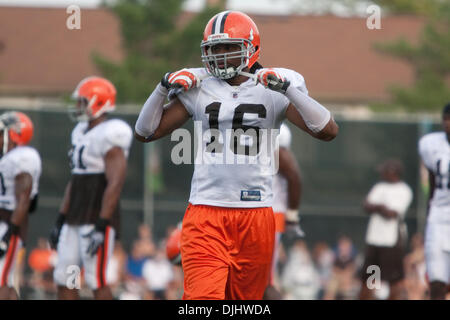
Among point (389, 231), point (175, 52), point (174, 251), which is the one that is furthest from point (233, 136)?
point (175, 52)

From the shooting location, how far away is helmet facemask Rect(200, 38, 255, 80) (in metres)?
4.82

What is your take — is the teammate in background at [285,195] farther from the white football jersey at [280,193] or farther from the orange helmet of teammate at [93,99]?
the orange helmet of teammate at [93,99]

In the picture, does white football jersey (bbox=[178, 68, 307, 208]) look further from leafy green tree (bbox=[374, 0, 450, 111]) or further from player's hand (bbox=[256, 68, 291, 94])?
leafy green tree (bbox=[374, 0, 450, 111])

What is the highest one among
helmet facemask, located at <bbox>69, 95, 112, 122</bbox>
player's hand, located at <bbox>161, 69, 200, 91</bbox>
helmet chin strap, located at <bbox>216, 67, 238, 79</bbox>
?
helmet facemask, located at <bbox>69, 95, 112, 122</bbox>

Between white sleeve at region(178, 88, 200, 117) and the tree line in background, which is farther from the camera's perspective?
the tree line in background

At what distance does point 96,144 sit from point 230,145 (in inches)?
95.5

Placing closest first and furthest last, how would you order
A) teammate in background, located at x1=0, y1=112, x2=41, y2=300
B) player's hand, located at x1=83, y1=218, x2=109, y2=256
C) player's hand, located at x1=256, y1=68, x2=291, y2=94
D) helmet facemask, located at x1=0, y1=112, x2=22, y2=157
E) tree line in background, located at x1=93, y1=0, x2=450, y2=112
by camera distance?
player's hand, located at x1=256, y1=68, x2=291, y2=94 < player's hand, located at x1=83, y1=218, x2=109, y2=256 < teammate in background, located at x1=0, y1=112, x2=41, y2=300 < helmet facemask, located at x1=0, y1=112, x2=22, y2=157 < tree line in background, located at x1=93, y1=0, x2=450, y2=112

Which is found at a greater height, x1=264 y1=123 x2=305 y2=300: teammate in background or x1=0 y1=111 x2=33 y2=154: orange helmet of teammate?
x1=0 y1=111 x2=33 y2=154: orange helmet of teammate

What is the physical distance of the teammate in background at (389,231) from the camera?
32.1 feet

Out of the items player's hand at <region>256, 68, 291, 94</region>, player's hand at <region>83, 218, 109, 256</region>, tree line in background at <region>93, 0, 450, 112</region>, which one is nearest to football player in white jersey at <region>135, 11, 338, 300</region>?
player's hand at <region>256, 68, 291, 94</region>

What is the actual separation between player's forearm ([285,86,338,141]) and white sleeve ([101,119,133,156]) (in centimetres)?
260

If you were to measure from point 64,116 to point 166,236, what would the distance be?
250 cm

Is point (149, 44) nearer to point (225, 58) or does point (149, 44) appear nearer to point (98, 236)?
point (98, 236)

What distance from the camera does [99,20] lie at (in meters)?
28.1
